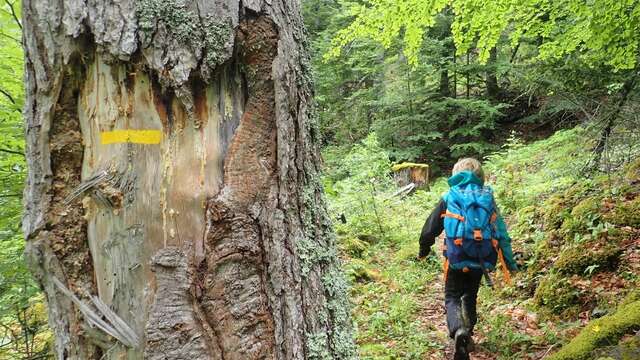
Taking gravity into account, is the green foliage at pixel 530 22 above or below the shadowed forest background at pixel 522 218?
above

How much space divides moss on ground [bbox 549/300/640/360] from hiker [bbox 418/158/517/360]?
3.07 ft

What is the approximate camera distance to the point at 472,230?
420cm

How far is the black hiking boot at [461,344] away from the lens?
419 centimetres

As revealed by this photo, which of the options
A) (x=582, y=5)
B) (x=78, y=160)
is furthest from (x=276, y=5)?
(x=582, y=5)

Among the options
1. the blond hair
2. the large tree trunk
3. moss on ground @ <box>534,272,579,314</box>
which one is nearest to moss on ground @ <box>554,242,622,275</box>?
moss on ground @ <box>534,272,579,314</box>

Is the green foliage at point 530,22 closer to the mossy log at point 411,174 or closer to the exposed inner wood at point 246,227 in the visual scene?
the exposed inner wood at point 246,227

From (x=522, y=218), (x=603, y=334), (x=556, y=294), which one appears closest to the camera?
(x=603, y=334)

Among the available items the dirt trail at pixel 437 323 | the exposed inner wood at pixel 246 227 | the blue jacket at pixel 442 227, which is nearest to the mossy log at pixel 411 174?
the dirt trail at pixel 437 323

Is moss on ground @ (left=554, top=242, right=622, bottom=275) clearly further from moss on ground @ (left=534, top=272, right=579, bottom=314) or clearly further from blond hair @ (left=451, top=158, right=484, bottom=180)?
blond hair @ (left=451, top=158, right=484, bottom=180)

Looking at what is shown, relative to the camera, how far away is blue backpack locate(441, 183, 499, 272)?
4.21m

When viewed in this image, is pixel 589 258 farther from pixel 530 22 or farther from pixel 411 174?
pixel 411 174

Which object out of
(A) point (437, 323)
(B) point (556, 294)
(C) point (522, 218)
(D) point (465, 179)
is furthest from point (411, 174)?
(D) point (465, 179)

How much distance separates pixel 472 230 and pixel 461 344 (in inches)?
40.5

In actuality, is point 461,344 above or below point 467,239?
below
